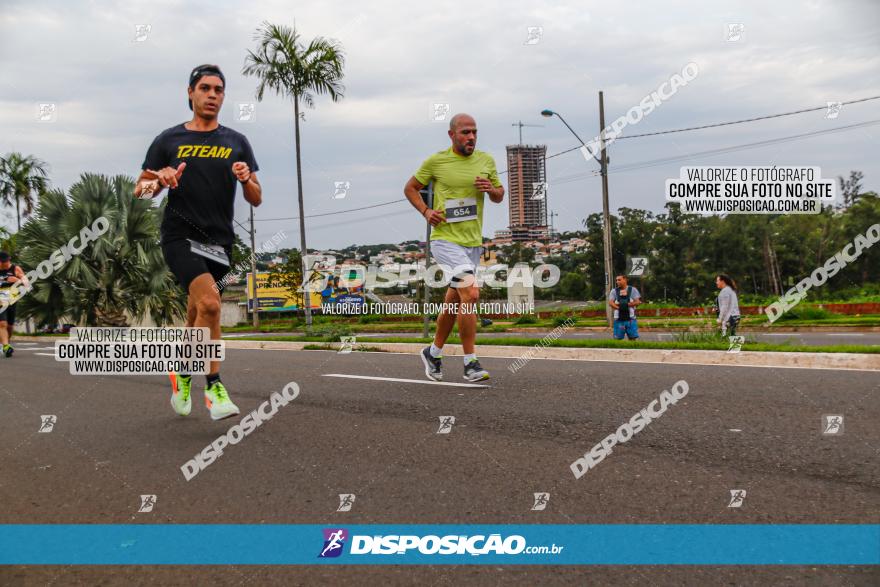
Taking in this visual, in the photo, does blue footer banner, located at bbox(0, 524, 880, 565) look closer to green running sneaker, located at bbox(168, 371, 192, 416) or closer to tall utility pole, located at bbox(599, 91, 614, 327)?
green running sneaker, located at bbox(168, 371, 192, 416)

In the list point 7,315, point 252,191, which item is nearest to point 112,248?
point 7,315

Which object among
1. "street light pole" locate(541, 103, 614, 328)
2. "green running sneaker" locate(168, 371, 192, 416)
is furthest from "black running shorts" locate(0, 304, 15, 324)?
"street light pole" locate(541, 103, 614, 328)

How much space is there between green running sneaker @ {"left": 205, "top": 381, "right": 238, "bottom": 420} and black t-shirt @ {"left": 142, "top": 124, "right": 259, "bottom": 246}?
37.2 inches

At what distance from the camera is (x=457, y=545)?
231cm

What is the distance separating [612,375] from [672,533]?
13.6 ft

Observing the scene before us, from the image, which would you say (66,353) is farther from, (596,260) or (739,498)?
(596,260)

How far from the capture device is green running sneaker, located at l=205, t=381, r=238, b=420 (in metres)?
4.25

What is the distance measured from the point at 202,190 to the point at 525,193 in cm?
10083

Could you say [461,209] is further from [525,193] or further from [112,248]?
[525,193]

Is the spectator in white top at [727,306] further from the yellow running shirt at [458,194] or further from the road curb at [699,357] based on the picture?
the yellow running shirt at [458,194]

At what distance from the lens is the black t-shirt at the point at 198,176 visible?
173 inches

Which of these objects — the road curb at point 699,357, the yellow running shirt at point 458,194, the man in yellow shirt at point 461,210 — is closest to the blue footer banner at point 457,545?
the man in yellow shirt at point 461,210

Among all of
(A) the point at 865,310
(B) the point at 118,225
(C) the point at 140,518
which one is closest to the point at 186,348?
(C) the point at 140,518

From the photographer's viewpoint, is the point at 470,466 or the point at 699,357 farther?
the point at 699,357
